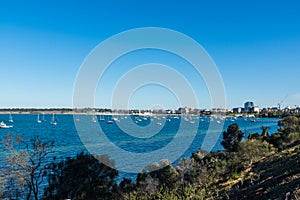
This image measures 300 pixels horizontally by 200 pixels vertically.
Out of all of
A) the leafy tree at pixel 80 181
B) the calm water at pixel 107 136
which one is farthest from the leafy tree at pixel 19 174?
→ the calm water at pixel 107 136

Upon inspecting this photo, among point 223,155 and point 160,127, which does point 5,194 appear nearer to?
point 223,155

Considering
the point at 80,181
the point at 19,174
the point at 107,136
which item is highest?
the point at 19,174

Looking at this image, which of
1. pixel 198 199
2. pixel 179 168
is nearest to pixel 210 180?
pixel 179 168

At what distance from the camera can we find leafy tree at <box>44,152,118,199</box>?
17781 millimetres

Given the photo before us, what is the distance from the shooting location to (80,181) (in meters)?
18.1

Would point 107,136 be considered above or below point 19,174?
below

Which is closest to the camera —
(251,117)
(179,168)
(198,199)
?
(198,199)

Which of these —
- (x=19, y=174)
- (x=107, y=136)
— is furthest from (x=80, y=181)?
(x=107, y=136)

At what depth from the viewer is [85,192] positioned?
17.7 metres

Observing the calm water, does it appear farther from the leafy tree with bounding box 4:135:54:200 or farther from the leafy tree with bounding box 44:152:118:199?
the leafy tree with bounding box 44:152:118:199

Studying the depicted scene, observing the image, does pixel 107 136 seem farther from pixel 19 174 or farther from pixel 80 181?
pixel 19 174

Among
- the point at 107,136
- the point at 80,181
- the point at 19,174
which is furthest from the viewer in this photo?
the point at 107,136

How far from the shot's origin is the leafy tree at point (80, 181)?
17781 millimetres

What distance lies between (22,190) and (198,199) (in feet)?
45.2
